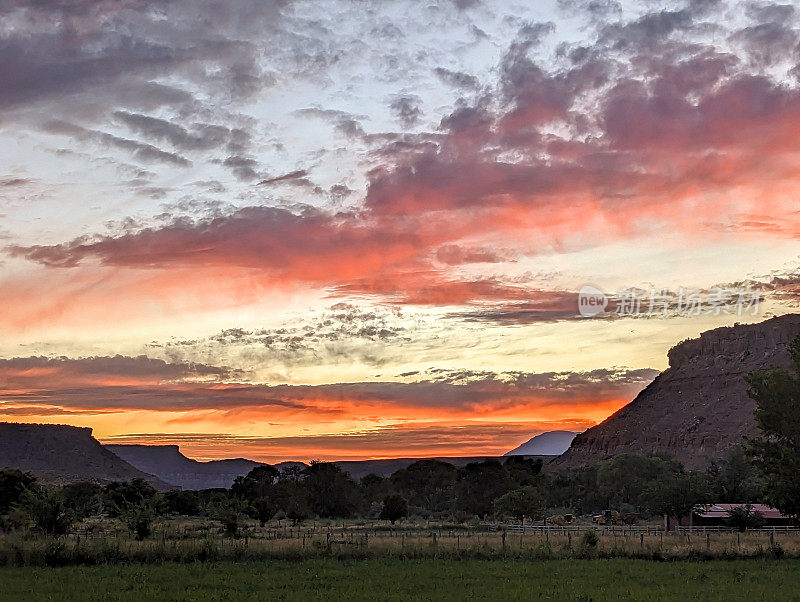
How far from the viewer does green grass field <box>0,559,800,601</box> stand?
27.9 metres

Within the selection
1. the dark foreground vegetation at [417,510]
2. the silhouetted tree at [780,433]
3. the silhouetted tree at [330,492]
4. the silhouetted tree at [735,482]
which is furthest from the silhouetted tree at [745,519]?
the silhouetted tree at [330,492]

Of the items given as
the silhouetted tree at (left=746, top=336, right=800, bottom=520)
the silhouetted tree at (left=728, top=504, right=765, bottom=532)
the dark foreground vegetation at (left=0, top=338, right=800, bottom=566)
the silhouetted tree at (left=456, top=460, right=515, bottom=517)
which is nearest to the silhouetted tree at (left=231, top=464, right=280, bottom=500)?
the dark foreground vegetation at (left=0, top=338, right=800, bottom=566)

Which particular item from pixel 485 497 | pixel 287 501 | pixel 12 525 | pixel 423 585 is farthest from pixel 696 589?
pixel 287 501

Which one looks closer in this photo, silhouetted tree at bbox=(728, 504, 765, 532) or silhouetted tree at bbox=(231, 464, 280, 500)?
silhouetted tree at bbox=(728, 504, 765, 532)

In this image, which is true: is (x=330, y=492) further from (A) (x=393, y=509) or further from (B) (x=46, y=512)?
(B) (x=46, y=512)

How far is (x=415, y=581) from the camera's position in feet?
104

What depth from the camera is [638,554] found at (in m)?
41.9

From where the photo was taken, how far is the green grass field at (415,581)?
27.9m

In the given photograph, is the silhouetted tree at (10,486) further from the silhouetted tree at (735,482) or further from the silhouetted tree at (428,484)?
the silhouetted tree at (735,482)

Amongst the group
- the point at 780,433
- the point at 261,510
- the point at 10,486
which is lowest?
the point at 261,510

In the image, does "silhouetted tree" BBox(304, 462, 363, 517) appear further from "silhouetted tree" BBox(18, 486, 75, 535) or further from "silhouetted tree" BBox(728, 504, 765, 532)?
"silhouetted tree" BBox(18, 486, 75, 535)

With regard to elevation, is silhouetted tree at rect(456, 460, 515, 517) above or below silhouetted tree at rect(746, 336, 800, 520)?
below

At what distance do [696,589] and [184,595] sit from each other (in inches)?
718

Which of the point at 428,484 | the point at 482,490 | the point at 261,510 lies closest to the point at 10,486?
the point at 261,510
